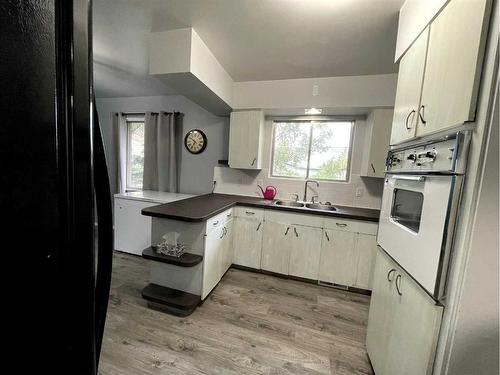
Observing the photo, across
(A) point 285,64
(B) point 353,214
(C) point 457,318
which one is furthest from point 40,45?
(B) point 353,214

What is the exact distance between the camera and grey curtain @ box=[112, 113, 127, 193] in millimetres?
3771

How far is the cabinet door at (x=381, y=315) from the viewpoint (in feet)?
4.16

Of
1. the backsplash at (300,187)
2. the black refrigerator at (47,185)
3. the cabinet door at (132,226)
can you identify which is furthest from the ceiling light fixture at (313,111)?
the black refrigerator at (47,185)

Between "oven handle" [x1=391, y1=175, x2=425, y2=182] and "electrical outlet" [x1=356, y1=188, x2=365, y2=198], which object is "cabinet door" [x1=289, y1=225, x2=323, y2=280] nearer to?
"electrical outlet" [x1=356, y1=188, x2=365, y2=198]

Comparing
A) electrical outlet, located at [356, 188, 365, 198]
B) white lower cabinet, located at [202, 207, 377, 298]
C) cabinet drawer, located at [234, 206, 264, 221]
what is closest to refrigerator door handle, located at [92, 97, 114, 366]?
white lower cabinet, located at [202, 207, 377, 298]

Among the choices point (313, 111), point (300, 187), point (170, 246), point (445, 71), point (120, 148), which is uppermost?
point (313, 111)

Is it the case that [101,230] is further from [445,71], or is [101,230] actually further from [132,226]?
[132,226]

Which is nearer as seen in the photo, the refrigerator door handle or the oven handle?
the refrigerator door handle

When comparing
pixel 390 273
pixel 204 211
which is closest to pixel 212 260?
pixel 204 211

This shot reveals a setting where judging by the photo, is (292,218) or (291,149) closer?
(292,218)

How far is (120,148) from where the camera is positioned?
380 cm

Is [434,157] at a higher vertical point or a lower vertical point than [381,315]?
higher

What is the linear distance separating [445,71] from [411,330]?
120cm

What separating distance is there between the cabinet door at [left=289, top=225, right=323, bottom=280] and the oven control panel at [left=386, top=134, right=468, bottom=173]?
4.42 ft
